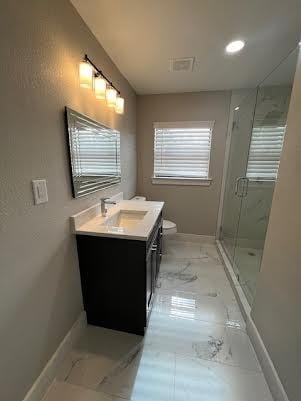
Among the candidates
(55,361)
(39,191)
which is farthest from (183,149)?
(55,361)

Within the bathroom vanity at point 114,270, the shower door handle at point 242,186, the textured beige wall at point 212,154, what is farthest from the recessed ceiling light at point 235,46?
the bathroom vanity at point 114,270

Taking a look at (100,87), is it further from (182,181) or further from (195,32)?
(182,181)

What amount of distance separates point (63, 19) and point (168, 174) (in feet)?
6.97

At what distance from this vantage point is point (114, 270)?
134 centimetres

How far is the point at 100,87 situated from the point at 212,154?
1872 mm

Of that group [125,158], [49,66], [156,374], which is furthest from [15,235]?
[125,158]

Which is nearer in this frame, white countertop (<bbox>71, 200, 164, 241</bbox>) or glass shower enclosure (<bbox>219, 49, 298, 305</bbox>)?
white countertop (<bbox>71, 200, 164, 241</bbox>)

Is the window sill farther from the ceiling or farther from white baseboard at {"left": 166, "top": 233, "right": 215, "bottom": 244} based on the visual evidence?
the ceiling

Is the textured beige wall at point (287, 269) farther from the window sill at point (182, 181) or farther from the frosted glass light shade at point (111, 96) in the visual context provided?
the window sill at point (182, 181)

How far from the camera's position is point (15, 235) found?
2.81 ft

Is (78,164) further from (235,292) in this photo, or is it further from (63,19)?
(235,292)

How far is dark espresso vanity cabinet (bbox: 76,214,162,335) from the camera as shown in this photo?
4.24ft

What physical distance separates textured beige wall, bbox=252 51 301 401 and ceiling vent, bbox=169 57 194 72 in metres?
1.11

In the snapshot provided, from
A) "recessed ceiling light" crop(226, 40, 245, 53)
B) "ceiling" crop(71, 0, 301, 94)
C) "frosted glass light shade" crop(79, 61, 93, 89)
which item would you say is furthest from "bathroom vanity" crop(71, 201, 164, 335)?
"recessed ceiling light" crop(226, 40, 245, 53)
